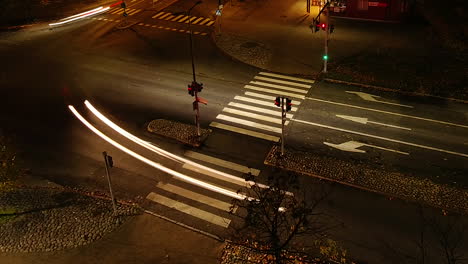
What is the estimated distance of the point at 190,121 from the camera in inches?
1116

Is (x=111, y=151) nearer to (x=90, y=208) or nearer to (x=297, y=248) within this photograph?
(x=90, y=208)

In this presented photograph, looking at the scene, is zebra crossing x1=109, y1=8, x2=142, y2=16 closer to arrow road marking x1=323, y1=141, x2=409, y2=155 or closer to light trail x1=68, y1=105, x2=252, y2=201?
light trail x1=68, y1=105, x2=252, y2=201

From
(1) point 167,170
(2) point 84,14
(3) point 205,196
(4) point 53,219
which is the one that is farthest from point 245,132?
(2) point 84,14

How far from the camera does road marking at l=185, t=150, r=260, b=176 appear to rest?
23.6 m

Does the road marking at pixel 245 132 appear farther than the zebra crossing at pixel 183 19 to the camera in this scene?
No

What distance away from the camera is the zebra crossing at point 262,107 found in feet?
90.1

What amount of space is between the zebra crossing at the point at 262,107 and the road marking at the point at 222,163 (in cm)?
329

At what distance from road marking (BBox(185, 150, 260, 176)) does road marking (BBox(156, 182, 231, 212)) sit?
2.80 meters

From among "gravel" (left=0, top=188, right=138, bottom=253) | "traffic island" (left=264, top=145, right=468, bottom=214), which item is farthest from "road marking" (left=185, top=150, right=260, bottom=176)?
"gravel" (left=0, top=188, right=138, bottom=253)

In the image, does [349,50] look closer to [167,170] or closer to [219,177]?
[219,177]

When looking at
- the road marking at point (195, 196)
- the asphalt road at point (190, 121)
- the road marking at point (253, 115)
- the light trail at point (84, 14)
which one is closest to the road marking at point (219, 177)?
the asphalt road at point (190, 121)

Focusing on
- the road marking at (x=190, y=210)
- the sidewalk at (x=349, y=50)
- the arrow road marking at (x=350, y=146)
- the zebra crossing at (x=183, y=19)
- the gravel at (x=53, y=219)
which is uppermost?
the zebra crossing at (x=183, y=19)

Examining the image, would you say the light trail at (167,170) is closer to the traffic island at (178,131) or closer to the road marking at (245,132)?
the traffic island at (178,131)

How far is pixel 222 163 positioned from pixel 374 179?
8.82m
